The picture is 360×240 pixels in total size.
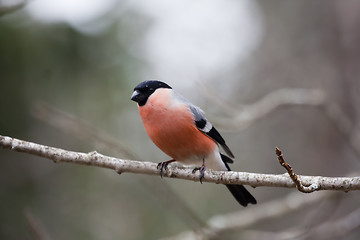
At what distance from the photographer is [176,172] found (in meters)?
2.80

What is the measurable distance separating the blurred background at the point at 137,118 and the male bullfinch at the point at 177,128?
538mm

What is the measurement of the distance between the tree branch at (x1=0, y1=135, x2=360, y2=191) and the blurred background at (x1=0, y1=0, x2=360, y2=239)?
0.87 metres

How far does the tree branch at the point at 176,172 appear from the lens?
2.21 metres

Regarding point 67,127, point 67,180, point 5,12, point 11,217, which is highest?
point 5,12

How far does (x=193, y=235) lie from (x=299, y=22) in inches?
162

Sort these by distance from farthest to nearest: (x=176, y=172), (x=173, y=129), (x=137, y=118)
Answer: (x=137, y=118)
(x=173, y=129)
(x=176, y=172)

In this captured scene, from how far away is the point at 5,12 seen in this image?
3258 millimetres


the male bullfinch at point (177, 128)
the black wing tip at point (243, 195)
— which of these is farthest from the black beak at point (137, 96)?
the black wing tip at point (243, 195)

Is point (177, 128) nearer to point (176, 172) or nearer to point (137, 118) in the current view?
point (176, 172)

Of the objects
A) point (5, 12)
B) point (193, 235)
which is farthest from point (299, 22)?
point (5, 12)

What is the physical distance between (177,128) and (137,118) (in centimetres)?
339

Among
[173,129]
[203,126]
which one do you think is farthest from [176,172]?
[203,126]

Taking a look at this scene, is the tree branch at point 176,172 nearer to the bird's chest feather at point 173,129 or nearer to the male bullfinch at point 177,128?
the male bullfinch at point 177,128

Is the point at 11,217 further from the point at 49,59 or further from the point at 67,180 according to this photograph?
the point at 49,59
